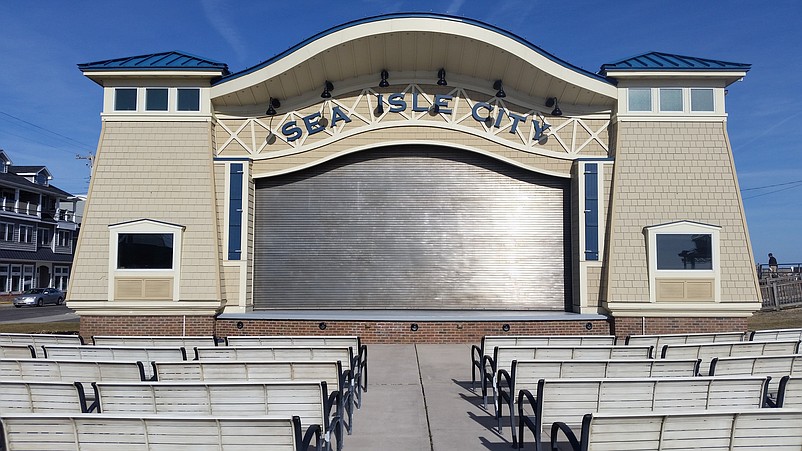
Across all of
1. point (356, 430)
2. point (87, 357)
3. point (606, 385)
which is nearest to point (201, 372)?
point (356, 430)

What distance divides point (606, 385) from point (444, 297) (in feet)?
38.5

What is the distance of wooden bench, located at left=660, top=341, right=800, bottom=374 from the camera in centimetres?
801

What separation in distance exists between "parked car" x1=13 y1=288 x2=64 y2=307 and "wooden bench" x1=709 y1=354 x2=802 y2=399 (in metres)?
41.9

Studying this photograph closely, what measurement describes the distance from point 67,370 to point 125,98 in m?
11.3

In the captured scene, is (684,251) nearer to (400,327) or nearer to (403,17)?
(400,327)

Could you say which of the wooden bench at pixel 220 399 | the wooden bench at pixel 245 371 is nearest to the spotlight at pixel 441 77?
the wooden bench at pixel 245 371

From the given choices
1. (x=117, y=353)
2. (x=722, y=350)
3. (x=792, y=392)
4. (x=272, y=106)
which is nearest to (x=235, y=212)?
(x=272, y=106)

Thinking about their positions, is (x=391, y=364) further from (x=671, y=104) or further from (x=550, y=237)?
(x=671, y=104)

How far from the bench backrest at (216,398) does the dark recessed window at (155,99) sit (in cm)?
1237

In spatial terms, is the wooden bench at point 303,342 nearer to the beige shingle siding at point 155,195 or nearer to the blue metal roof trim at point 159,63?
the beige shingle siding at point 155,195

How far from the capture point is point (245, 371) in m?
6.53

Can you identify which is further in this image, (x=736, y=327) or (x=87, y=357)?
(x=736, y=327)

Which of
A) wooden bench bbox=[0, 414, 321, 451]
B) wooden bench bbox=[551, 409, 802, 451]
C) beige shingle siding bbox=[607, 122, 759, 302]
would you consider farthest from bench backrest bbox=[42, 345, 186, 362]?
beige shingle siding bbox=[607, 122, 759, 302]

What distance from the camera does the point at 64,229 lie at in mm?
53688
